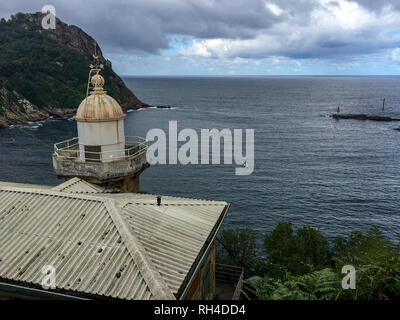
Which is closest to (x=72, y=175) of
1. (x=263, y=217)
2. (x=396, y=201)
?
(x=263, y=217)

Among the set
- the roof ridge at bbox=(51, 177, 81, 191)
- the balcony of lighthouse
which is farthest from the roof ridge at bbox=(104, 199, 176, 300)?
the balcony of lighthouse

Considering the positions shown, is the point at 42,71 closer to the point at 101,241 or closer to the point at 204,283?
the point at 204,283

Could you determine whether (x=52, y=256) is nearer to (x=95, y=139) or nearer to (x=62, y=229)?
(x=62, y=229)

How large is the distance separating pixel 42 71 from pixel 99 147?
129148mm

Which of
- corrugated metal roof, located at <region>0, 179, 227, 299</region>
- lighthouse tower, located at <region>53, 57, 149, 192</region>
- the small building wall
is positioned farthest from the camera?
lighthouse tower, located at <region>53, 57, 149, 192</region>

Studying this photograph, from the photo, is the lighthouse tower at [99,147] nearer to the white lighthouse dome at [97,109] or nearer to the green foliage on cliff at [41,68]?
the white lighthouse dome at [97,109]

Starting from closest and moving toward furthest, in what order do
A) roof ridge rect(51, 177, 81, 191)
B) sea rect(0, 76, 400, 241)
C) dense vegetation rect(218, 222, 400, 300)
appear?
dense vegetation rect(218, 222, 400, 300) → roof ridge rect(51, 177, 81, 191) → sea rect(0, 76, 400, 241)

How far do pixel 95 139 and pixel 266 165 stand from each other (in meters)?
46.0

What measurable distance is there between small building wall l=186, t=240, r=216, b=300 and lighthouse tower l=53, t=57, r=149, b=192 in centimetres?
866

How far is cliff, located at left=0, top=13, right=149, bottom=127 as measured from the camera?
106 m

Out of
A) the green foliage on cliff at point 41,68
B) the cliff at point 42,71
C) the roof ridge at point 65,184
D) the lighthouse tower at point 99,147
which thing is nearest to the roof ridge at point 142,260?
the roof ridge at point 65,184

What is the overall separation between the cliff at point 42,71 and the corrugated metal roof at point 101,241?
299 feet

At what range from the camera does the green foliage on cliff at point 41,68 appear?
11531cm

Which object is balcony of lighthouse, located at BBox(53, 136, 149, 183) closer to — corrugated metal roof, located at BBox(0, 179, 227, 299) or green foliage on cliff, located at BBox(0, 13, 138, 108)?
corrugated metal roof, located at BBox(0, 179, 227, 299)
